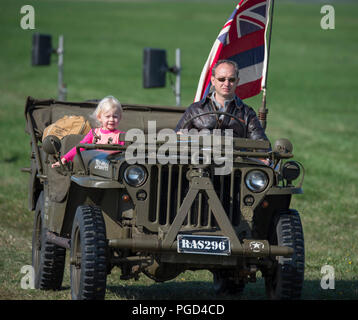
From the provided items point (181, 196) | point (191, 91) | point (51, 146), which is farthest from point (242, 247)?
point (191, 91)

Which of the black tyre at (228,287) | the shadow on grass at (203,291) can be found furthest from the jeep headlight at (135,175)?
the black tyre at (228,287)

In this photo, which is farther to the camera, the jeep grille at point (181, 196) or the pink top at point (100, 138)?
the pink top at point (100, 138)

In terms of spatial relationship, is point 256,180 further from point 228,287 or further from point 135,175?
point 228,287

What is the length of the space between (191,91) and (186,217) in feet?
124

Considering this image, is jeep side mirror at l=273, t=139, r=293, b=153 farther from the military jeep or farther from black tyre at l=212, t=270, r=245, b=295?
black tyre at l=212, t=270, r=245, b=295

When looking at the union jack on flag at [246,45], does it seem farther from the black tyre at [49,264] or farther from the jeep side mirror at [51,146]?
the jeep side mirror at [51,146]

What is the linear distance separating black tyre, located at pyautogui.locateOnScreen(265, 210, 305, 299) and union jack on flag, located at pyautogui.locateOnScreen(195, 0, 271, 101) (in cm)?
363

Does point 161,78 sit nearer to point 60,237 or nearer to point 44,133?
point 44,133

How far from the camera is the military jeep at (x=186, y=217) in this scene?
686cm

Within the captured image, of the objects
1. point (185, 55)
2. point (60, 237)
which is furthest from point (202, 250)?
point (185, 55)

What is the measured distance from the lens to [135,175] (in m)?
7.12

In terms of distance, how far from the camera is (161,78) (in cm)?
2012

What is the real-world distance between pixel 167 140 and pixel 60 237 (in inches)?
68.1

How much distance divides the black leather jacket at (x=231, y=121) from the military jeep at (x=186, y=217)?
0.69 m
